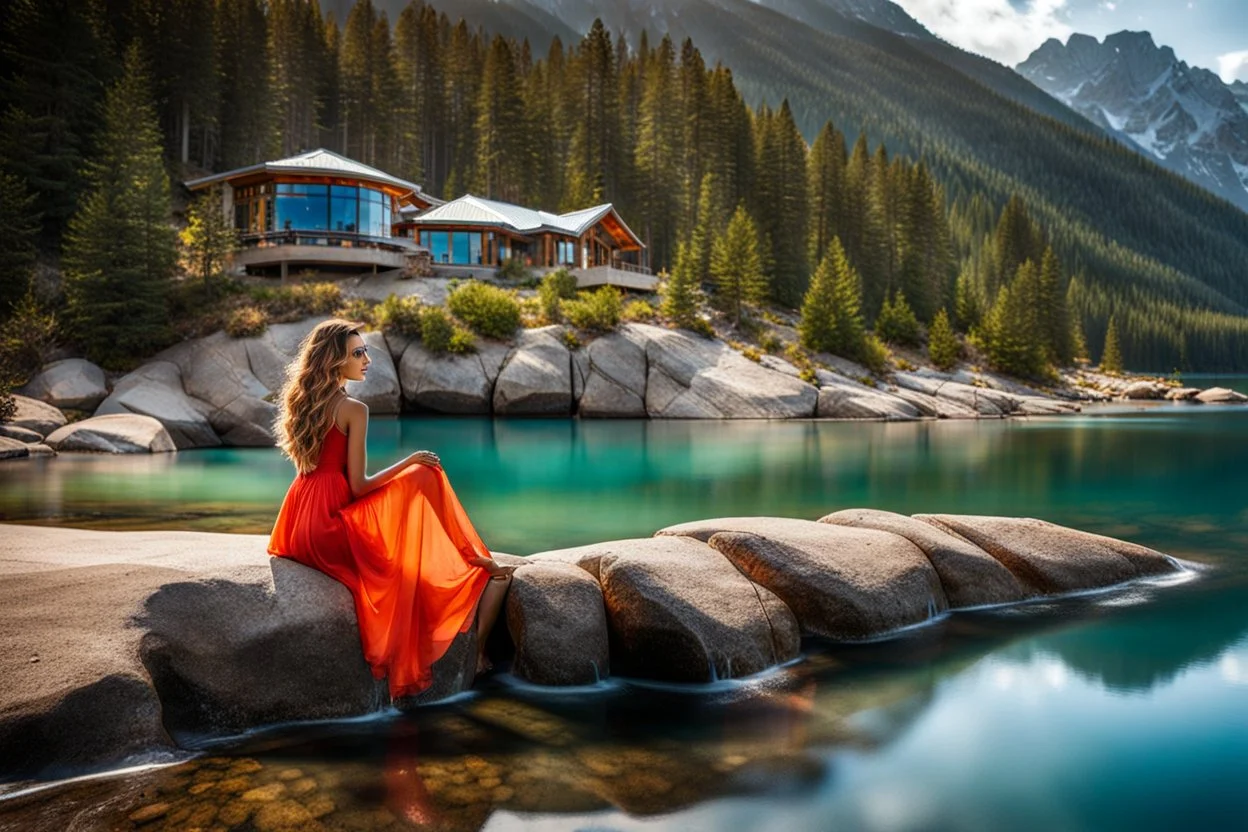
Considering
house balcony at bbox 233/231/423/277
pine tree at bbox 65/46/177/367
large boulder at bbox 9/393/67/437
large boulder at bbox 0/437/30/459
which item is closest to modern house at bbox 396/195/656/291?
house balcony at bbox 233/231/423/277

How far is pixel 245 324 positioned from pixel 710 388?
22.6m

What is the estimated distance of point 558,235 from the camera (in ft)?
185

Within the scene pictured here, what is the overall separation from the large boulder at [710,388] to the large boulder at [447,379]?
863cm

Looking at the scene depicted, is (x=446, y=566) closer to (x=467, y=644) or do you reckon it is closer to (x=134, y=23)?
(x=467, y=644)

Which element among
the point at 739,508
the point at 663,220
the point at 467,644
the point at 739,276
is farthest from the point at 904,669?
the point at 663,220

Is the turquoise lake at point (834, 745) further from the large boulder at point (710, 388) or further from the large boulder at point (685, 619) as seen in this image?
the large boulder at point (710, 388)

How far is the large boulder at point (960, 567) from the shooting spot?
10.1 metres

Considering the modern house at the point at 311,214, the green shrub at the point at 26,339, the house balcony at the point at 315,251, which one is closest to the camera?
the green shrub at the point at 26,339

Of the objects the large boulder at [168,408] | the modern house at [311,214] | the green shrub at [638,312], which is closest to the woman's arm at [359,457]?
the large boulder at [168,408]

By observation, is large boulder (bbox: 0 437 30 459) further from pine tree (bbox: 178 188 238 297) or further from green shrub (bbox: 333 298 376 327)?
green shrub (bbox: 333 298 376 327)

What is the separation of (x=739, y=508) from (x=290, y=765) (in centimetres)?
1251

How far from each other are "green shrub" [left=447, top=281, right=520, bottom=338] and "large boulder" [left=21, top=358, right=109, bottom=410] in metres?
15.9

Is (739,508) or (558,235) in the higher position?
(558,235)

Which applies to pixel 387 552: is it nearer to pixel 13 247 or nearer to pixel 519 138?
pixel 13 247
